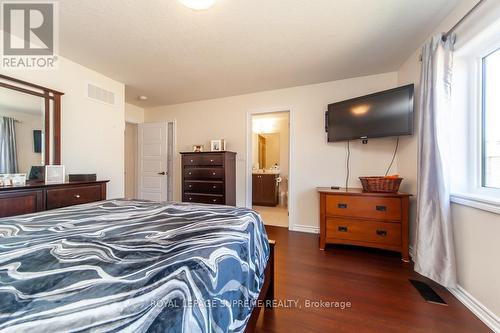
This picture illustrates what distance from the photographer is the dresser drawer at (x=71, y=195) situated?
1.94 metres

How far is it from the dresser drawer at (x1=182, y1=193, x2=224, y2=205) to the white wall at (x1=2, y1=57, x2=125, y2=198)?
104 cm

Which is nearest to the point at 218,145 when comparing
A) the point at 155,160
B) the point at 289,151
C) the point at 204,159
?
the point at 204,159

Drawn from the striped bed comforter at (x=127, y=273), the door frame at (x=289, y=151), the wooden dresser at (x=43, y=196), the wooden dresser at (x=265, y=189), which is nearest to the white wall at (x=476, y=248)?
the striped bed comforter at (x=127, y=273)

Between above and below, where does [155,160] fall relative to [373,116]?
below

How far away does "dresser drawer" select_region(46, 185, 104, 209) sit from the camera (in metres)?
1.94

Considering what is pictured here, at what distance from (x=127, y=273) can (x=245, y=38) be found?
7.36 feet

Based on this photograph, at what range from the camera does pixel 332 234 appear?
2.54 meters

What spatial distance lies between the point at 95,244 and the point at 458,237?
2483mm

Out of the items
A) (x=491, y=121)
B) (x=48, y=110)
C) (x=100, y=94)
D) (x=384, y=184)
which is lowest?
(x=384, y=184)

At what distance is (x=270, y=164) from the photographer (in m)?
6.14

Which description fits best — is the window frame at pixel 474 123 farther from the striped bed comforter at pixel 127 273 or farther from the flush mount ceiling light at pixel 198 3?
the flush mount ceiling light at pixel 198 3

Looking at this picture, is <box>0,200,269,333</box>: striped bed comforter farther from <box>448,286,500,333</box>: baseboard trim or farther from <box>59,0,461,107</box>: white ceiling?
<box>59,0,461,107</box>: white ceiling

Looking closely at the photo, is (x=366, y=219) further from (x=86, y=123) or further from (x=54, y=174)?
(x=86, y=123)

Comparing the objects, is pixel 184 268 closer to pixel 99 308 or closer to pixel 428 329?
pixel 99 308
